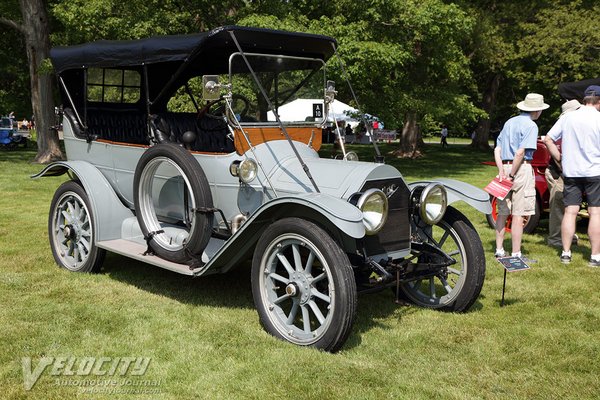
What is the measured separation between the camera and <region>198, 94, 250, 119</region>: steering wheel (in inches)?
205

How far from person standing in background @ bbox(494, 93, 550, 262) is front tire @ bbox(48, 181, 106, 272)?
4271 millimetres

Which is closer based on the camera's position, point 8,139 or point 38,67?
point 38,67

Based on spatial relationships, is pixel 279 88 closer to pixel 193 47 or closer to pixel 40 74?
pixel 193 47

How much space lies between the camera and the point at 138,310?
4.95m

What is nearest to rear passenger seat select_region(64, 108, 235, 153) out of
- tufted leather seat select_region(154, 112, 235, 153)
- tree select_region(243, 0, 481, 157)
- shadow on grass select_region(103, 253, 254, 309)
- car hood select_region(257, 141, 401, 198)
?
tufted leather seat select_region(154, 112, 235, 153)

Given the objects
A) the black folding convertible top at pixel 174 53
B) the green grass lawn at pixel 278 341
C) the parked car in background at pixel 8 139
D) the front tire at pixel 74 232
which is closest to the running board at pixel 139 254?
the front tire at pixel 74 232

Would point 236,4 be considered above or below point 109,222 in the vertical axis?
above

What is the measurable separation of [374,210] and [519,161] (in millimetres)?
2746

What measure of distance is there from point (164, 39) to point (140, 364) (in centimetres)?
285

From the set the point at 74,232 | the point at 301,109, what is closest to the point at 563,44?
the point at 301,109

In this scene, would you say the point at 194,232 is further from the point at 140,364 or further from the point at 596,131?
the point at 596,131

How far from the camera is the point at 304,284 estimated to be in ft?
13.8

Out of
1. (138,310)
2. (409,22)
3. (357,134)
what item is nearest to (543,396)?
(138,310)

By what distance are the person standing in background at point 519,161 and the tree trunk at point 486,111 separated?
2441cm
